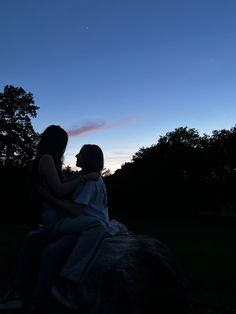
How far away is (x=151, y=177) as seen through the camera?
84812 millimetres

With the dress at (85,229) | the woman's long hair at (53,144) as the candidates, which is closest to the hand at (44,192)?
the woman's long hair at (53,144)

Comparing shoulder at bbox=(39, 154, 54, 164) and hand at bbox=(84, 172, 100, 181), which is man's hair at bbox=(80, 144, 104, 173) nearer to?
hand at bbox=(84, 172, 100, 181)

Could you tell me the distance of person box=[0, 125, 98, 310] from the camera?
559 cm

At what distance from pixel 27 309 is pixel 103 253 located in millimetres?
985

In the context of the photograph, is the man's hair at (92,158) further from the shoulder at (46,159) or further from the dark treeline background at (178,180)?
the dark treeline background at (178,180)

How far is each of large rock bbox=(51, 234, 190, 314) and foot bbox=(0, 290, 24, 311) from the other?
69 cm

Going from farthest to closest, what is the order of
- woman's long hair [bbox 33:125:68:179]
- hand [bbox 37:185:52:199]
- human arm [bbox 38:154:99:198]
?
woman's long hair [bbox 33:125:68:179]
hand [bbox 37:185:52:199]
human arm [bbox 38:154:99:198]

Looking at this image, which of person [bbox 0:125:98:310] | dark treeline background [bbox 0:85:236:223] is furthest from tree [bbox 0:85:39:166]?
person [bbox 0:125:98:310]

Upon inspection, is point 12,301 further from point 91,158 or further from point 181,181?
point 181,181

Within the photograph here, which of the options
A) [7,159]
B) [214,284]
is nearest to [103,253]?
[214,284]

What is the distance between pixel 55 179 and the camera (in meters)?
5.56

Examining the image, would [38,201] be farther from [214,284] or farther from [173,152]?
[173,152]

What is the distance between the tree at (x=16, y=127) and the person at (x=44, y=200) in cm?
6181

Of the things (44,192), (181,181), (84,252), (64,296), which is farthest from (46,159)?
(181,181)
